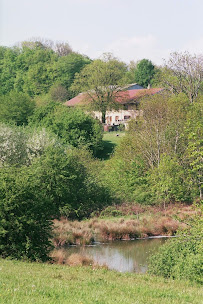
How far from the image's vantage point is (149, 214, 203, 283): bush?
1775 centimetres

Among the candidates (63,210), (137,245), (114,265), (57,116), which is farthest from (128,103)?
(114,265)

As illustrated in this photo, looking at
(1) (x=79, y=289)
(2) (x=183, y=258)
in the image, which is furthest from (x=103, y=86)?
(1) (x=79, y=289)

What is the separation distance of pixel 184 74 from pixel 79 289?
5314cm

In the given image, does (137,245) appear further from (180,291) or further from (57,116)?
(57,116)

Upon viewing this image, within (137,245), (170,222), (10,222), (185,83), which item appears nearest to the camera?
(10,222)

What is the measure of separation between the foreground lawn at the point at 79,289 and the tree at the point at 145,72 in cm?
10148

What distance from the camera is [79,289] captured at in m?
11.3

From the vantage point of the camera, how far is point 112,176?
149 ft

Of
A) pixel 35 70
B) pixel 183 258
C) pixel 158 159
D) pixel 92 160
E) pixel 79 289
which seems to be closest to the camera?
pixel 79 289

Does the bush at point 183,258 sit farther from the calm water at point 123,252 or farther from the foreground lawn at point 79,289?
the foreground lawn at point 79,289

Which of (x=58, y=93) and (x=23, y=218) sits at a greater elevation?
(x=58, y=93)

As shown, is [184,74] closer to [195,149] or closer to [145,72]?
[195,149]

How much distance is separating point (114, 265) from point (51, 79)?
91637 millimetres

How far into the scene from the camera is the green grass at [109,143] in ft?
222
